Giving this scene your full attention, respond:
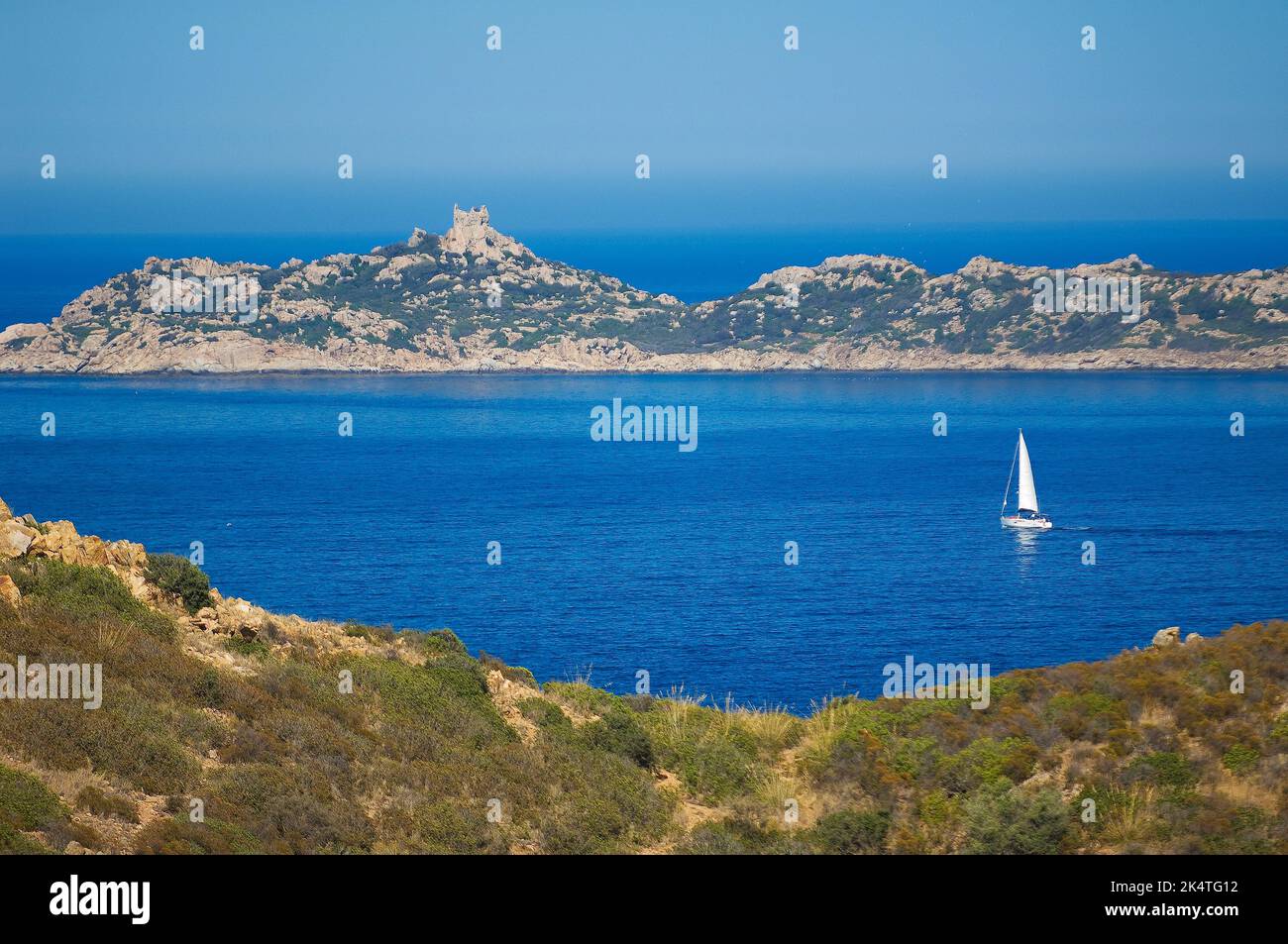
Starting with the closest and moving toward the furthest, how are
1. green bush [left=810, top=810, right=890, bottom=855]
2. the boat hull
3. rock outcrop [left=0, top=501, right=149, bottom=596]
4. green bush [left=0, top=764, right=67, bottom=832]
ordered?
green bush [left=0, top=764, right=67, bottom=832]
green bush [left=810, top=810, right=890, bottom=855]
rock outcrop [left=0, top=501, right=149, bottom=596]
the boat hull

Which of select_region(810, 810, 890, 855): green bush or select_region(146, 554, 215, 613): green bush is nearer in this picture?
select_region(810, 810, 890, 855): green bush

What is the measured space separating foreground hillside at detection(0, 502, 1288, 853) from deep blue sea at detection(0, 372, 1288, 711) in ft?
34.8

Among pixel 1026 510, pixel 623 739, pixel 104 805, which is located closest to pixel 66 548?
pixel 104 805

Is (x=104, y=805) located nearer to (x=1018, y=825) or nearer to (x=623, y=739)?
(x=623, y=739)

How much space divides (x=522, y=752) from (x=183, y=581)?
6.20 metres

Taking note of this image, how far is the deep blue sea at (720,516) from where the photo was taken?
2072 inches

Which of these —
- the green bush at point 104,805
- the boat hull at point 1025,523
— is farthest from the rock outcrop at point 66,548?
the boat hull at point 1025,523

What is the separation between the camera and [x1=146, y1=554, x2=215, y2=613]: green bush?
Answer: 20312 mm

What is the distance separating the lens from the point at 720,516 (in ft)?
278

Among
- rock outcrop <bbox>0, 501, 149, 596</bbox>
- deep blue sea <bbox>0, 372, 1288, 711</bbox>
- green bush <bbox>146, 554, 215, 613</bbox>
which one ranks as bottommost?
deep blue sea <bbox>0, 372, 1288, 711</bbox>

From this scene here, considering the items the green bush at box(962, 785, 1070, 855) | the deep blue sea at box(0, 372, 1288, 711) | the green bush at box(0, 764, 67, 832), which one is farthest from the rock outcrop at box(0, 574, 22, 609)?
the deep blue sea at box(0, 372, 1288, 711)

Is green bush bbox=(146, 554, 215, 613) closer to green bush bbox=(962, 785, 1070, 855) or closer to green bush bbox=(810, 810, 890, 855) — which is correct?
green bush bbox=(810, 810, 890, 855)

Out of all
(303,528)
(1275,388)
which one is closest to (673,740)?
(303,528)
